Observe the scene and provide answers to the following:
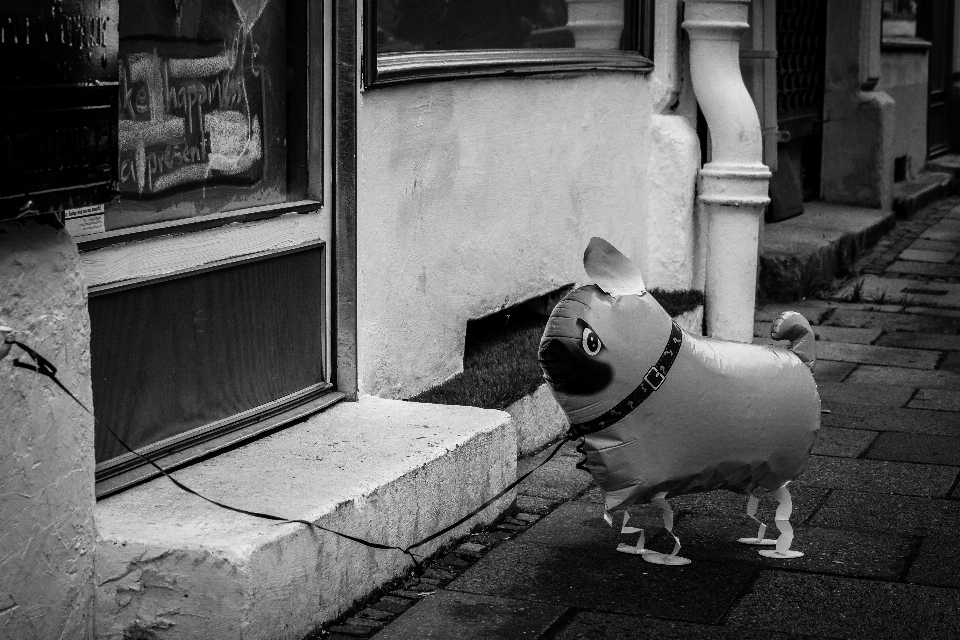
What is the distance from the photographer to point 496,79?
5.71 metres

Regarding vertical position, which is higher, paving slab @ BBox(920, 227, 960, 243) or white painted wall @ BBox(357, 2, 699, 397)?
white painted wall @ BBox(357, 2, 699, 397)

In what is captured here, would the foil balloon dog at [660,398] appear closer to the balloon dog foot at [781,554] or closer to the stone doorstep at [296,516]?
the balloon dog foot at [781,554]

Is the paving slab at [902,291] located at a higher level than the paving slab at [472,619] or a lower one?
higher

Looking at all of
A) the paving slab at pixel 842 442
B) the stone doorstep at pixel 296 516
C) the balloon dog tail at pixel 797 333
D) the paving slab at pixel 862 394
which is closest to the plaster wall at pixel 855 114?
the paving slab at pixel 862 394

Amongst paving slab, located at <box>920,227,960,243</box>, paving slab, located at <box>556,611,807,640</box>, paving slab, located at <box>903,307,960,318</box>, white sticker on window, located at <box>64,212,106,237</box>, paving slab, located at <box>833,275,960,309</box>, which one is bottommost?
paving slab, located at <box>556,611,807,640</box>

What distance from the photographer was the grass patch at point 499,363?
5.20 m

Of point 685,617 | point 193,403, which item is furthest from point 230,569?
point 685,617

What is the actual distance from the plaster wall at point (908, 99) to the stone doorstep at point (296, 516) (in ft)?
31.9

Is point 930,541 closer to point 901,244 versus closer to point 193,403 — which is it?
point 193,403

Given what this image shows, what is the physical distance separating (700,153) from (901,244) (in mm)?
4717

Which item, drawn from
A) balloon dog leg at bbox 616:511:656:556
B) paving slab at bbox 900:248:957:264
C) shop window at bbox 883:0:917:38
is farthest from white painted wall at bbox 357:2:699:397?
shop window at bbox 883:0:917:38

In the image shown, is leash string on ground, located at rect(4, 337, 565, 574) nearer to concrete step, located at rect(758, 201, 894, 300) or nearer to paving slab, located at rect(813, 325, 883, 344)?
paving slab, located at rect(813, 325, 883, 344)

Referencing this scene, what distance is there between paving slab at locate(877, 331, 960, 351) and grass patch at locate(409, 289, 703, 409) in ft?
4.98

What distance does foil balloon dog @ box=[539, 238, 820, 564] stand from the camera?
377 centimetres
